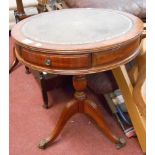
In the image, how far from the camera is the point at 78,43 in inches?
39.3

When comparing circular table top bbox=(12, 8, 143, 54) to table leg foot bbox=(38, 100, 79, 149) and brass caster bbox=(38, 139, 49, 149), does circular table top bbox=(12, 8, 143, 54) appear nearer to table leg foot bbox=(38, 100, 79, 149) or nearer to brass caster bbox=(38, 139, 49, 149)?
table leg foot bbox=(38, 100, 79, 149)

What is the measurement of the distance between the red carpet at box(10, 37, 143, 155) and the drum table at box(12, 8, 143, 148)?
14.9 inches

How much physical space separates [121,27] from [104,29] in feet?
0.28

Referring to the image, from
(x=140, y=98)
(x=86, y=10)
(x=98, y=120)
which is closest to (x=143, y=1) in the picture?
(x=86, y=10)

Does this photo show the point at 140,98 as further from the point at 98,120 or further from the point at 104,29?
the point at 104,29

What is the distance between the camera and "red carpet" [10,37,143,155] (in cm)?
140

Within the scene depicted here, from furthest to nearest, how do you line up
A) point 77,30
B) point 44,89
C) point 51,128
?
point 44,89, point 51,128, point 77,30

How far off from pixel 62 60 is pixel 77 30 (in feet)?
0.69

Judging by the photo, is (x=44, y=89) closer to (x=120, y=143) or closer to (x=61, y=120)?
(x=61, y=120)

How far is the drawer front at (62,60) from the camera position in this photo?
982 mm

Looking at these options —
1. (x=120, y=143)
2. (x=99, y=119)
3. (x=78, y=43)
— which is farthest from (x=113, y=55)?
(x=120, y=143)
